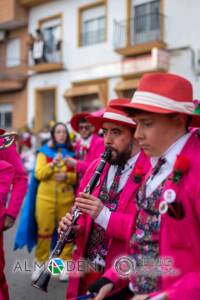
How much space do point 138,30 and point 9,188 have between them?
13996 mm

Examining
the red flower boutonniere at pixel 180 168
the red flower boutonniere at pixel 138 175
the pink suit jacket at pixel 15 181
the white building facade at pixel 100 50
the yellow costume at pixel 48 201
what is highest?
the white building facade at pixel 100 50

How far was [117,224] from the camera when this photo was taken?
2.36 meters

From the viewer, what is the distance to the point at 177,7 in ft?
49.4

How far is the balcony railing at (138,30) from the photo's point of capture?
51.4 ft

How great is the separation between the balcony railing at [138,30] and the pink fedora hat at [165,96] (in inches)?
555

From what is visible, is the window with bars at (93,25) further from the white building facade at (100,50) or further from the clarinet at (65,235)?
the clarinet at (65,235)

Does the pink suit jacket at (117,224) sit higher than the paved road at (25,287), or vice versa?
the pink suit jacket at (117,224)

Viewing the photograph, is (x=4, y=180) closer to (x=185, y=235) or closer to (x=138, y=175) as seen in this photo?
(x=138, y=175)

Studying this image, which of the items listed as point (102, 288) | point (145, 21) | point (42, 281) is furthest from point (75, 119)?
point (145, 21)

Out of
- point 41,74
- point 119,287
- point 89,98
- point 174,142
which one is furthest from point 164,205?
point 41,74

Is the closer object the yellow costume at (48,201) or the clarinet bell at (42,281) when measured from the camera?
the clarinet bell at (42,281)

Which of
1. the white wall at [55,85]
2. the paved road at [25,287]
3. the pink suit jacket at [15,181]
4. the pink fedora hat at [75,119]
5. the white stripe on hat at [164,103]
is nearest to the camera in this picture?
the white stripe on hat at [164,103]

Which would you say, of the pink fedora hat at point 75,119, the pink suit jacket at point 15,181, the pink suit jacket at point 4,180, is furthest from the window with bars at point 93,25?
the pink suit jacket at point 4,180

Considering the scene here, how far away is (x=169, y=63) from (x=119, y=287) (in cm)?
1406
